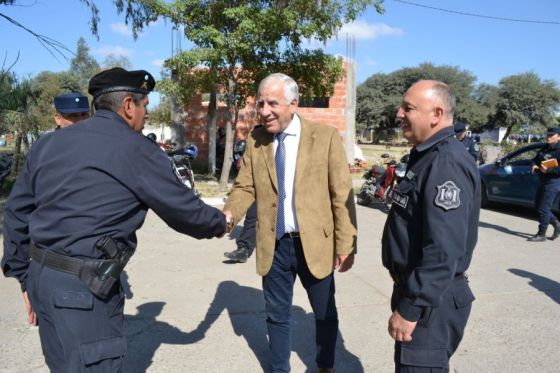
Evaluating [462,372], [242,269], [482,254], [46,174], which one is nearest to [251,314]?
[242,269]

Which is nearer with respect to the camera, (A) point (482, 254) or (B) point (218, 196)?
(A) point (482, 254)

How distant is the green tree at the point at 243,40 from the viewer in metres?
10.6

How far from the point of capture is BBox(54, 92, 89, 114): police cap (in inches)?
183

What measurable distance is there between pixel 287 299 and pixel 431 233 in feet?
4.51

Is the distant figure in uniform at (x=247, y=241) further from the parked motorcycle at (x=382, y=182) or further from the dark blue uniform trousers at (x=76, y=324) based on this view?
the parked motorcycle at (x=382, y=182)

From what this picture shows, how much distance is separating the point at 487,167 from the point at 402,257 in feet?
32.4

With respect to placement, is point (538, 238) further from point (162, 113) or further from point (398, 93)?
point (398, 93)

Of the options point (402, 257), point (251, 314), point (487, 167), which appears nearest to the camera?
point (402, 257)

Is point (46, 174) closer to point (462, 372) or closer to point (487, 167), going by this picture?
point (462, 372)

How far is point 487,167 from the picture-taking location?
11.2m

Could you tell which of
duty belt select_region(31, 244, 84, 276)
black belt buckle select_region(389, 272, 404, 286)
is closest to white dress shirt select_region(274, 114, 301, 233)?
black belt buckle select_region(389, 272, 404, 286)

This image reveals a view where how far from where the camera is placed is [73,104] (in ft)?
15.3

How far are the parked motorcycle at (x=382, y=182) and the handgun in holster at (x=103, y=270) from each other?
26.3ft

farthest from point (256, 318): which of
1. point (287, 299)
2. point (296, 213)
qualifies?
point (296, 213)
